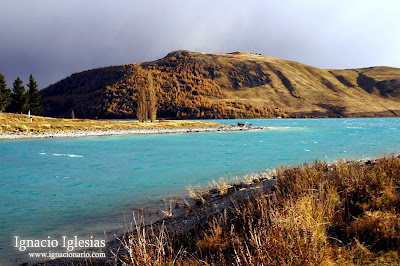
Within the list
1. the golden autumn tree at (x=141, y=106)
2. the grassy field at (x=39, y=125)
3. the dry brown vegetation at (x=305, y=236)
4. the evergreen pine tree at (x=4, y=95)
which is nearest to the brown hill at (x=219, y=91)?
the golden autumn tree at (x=141, y=106)

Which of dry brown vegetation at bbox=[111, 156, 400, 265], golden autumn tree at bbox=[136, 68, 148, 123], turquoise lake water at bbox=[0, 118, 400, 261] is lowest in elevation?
turquoise lake water at bbox=[0, 118, 400, 261]

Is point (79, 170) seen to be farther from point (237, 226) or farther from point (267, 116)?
point (267, 116)

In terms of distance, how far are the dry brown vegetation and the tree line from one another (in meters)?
60.9

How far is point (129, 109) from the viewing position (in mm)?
126562

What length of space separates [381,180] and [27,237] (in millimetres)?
8124

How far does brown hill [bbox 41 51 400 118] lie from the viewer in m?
134

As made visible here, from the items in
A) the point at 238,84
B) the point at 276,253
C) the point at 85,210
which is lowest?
the point at 85,210

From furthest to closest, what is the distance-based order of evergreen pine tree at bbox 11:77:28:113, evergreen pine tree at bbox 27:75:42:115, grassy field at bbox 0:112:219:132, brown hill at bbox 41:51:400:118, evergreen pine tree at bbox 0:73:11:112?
brown hill at bbox 41:51:400:118 < evergreen pine tree at bbox 27:75:42:115 < evergreen pine tree at bbox 11:77:28:113 < evergreen pine tree at bbox 0:73:11:112 < grassy field at bbox 0:112:219:132

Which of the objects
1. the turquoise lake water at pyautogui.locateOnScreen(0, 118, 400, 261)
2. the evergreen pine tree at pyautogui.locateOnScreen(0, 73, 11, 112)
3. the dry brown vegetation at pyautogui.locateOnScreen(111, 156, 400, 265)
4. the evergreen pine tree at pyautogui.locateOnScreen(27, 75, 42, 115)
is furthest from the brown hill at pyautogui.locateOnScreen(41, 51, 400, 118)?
the dry brown vegetation at pyautogui.locateOnScreen(111, 156, 400, 265)

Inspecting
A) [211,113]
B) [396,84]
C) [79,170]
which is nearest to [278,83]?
[211,113]

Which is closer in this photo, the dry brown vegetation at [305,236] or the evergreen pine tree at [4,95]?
the dry brown vegetation at [305,236]

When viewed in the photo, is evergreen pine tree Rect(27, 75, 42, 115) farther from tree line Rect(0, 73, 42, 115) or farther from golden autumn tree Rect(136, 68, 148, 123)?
golden autumn tree Rect(136, 68, 148, 123)

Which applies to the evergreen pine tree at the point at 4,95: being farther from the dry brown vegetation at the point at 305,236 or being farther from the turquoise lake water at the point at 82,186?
the dry brown vegetation at the point at 305,236

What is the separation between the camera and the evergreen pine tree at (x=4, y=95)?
5222 cm
